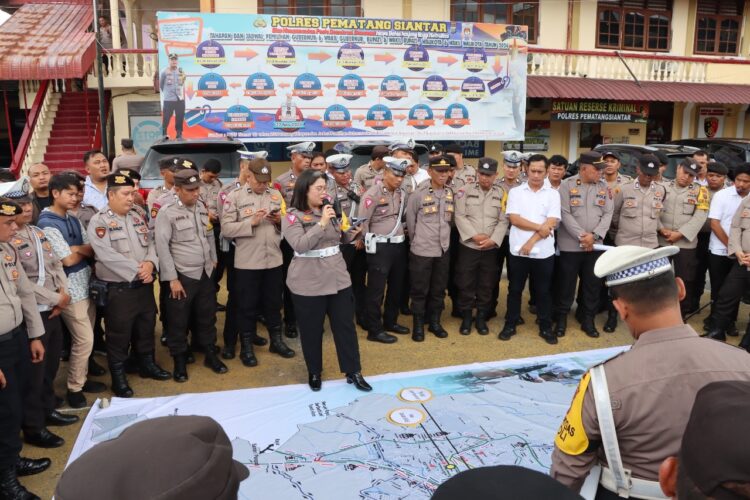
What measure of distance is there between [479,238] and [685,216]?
2.15 meters

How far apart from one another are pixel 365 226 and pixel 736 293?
3.51m

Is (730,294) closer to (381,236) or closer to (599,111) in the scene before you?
(381,236)

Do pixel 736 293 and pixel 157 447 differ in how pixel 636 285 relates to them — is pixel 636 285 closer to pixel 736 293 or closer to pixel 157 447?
pixel 157 447

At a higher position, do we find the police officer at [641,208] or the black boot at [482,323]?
the police officer at [641,208]

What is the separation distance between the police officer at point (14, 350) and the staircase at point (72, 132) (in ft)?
31.5

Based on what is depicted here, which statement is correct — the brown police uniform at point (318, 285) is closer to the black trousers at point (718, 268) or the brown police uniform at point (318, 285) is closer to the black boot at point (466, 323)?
the black boot at point (466, 323)

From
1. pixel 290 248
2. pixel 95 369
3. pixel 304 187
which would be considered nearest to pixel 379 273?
pixel 290 248

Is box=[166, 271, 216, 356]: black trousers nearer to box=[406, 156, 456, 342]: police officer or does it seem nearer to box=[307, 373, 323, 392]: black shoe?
box=[307, 373, 323, 392]: black shoe

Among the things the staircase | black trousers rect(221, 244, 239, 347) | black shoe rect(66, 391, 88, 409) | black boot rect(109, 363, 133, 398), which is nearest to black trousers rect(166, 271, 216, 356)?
black trousers rect(221, 244, 239, 347)

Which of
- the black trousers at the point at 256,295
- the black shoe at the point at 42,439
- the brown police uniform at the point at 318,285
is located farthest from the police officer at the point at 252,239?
the black shoe at the point at 42,439

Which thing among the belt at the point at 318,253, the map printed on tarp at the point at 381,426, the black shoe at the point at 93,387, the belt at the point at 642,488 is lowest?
the black shoe at the point at 93,387

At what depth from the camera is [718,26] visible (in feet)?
52.9

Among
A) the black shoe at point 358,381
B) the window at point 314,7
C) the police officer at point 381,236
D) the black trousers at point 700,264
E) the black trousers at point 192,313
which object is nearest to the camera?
the black shoe at point 358,381

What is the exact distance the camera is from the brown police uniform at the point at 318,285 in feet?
14.2
